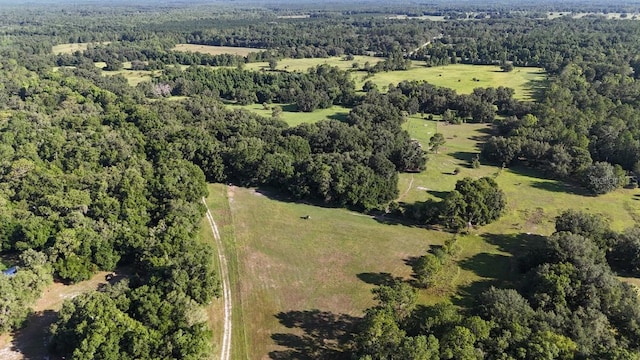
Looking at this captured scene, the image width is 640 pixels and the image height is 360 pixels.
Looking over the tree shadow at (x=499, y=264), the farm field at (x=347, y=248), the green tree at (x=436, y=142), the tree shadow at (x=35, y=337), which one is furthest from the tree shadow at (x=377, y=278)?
the green tree at (x=436, y=142)

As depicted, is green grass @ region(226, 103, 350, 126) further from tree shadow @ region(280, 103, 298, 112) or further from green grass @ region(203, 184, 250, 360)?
green grass @ region(203, 184, 250, 360)

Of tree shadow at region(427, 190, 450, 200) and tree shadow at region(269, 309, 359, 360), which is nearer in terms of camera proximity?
tree shadow at region(269, 309, 359, 360)

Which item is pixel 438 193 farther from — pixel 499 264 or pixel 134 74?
pixel 134 74

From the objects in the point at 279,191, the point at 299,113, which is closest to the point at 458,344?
the point at 279,191

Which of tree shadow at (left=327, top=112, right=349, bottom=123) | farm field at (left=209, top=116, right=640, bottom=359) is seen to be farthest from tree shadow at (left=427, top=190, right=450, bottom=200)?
tree shadow at (left=327, top=112, right=349, bottom=123)

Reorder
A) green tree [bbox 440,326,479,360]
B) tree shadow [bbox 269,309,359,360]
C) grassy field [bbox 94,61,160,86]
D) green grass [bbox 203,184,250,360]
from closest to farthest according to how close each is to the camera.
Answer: green tree [bbox 440,326,479,360] < tree shadow [bbox 269,309,359,360] < green grass [bbox 203,184,250,360] < grassy field [bbox 94,61,160,86]

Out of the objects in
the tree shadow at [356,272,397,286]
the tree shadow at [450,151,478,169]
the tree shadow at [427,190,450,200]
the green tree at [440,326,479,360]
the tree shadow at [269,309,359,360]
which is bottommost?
the tree shadow at [269,309,359,360]

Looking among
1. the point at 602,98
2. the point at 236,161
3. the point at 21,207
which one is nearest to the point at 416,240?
the point at 236,161

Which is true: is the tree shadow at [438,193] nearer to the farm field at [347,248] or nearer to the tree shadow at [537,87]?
the farm field at [347,248]
